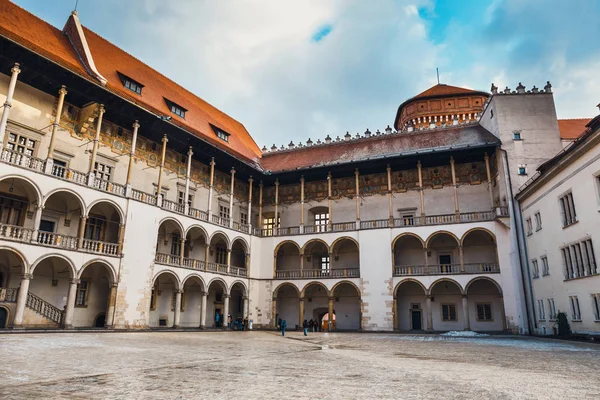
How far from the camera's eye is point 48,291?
1925 cm

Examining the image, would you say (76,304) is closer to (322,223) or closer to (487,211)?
(322,223)

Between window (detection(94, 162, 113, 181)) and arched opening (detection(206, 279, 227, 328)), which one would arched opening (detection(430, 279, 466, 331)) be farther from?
window (detection(94, 162, 113, 181))

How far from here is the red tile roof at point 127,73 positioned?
19.5 m

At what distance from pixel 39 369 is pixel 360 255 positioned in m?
22.3

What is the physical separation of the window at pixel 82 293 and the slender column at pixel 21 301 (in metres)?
4.24

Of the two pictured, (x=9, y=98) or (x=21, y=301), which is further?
(x=9, y=98)

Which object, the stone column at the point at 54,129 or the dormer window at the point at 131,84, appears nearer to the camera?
the stone column at the point at 54,129

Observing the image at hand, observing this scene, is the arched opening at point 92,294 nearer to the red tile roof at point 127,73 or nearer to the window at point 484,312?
the red tile roof at point 127,73

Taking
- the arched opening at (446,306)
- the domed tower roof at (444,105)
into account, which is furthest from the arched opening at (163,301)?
the domed tower roof at (444,105)

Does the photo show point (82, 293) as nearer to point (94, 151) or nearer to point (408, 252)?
point (94, 151)

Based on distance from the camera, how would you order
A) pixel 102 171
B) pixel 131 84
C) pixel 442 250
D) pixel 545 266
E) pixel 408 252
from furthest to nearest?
pixel 408 252 → pixel 442 250 → pixel 131 84 → pixel 102 171 → pixel 545 266

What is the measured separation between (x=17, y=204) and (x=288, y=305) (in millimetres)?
18721

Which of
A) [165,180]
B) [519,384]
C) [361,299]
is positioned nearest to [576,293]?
[361,299]

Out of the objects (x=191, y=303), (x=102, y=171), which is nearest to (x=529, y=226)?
(x=191, y=303)
